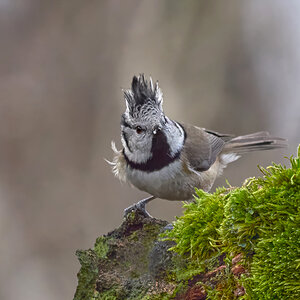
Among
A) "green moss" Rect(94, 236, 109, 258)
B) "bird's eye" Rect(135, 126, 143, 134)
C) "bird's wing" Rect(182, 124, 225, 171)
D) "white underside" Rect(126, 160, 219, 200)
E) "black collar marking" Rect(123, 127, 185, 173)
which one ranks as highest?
"bird's wing" Rect(182, 124, 225, 171)

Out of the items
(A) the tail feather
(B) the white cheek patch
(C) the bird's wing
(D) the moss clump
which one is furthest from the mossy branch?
(A) the tail feather

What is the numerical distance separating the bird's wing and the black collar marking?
0.77ft

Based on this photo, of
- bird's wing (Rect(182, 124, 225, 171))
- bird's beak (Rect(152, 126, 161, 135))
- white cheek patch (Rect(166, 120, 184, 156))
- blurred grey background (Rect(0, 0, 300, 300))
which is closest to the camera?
bird's beak (Rect(152, 126, 161, 135))

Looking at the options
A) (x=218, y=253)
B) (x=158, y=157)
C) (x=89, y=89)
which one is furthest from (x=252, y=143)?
(x=218, y=253)

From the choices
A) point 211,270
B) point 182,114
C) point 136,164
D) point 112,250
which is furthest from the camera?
point 182,114

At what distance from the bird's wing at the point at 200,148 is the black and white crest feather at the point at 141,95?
1.94 ft

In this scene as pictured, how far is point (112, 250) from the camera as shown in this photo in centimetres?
231

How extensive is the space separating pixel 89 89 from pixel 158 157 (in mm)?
2260

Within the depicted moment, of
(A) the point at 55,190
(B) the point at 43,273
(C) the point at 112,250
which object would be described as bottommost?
(C) the point at 112,250

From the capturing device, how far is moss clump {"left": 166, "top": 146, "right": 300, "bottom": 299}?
1551mm

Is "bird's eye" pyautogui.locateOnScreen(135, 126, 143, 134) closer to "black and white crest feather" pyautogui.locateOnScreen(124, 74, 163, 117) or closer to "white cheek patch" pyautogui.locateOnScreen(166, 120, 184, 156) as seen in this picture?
"black and white crest feather" pyautogui.locateOnScreen(124, 74, 163, 117)

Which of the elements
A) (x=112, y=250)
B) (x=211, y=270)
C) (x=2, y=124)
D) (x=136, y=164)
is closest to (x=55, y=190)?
(x=2, y=124)

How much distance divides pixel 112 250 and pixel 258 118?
4.11 meters

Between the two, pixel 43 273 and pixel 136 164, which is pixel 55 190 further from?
pixel 136 164
